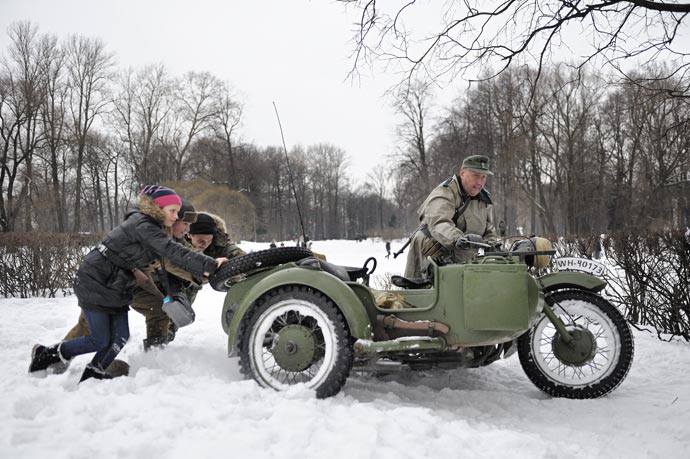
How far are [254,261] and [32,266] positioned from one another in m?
7.66

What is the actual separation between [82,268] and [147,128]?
134 feet

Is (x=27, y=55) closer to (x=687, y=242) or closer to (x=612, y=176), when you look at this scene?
(x=687, y=242)

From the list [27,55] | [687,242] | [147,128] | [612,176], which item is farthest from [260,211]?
[687,242]

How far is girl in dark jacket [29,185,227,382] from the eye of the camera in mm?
3379

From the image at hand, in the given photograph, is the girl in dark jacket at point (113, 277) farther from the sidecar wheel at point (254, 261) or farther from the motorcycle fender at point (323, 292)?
the motorcycle fender at point (323, 292)

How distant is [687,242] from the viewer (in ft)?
16.0

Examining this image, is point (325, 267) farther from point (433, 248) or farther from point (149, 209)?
point (149, 209)

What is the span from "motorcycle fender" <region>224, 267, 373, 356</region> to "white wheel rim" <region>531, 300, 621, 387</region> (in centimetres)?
141

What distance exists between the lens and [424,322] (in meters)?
3.21

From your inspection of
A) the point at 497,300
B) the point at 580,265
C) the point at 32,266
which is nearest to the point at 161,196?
the point at 497,300

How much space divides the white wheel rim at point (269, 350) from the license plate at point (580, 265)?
1.97 m

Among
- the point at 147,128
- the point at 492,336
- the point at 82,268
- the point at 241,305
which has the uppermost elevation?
the point at 147,128

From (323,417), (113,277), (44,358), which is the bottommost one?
(323,417)

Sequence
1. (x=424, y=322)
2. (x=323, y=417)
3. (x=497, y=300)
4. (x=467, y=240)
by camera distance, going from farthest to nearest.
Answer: (x=467, y=240) < (x=424, y=322) < (x=497, y=300) < (x=323, y=417)
